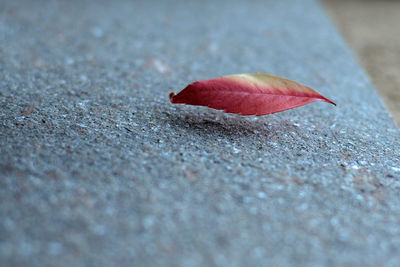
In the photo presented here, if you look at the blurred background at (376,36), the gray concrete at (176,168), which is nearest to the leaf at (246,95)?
the gray concrete at (176,168)

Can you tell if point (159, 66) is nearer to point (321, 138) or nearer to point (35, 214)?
point (321, 138)

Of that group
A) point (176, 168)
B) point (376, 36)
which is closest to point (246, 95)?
point (176, 168)

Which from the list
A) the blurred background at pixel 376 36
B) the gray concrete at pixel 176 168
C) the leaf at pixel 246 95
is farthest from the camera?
the blurred background at pixel 376 36

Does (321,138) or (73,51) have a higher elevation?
(73,51)

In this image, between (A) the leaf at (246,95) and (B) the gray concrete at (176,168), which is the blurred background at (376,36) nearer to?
(B) the gray concrete at (176,168)

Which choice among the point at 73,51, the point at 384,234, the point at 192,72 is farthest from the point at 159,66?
the point at 384,234

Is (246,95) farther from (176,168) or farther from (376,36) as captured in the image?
(376,36)

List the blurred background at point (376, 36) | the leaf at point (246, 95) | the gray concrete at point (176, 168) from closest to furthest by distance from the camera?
the gray concrete at point (176, 168) → the leaf at point (246, 95) → the blurred background at point (376, 36)
